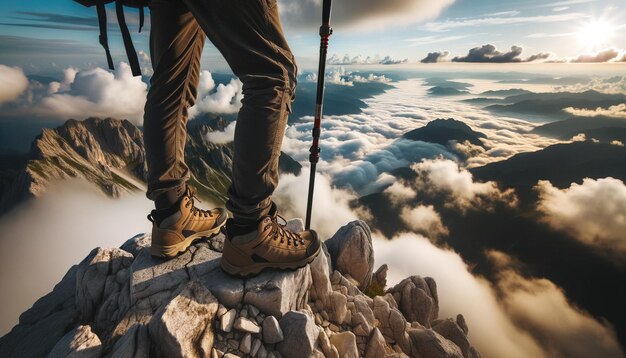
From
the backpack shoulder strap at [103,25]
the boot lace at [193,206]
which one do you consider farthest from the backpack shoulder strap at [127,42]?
the boot lace at [193,206]

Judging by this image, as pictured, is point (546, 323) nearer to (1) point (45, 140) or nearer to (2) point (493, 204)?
(2) point (493, 204)

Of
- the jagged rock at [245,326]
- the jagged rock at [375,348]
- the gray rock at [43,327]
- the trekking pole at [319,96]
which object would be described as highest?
the trekking pole at [319,96]

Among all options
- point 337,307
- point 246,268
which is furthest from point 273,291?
point 337,307

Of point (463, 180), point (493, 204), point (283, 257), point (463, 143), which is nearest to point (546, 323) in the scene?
point (493, 204)

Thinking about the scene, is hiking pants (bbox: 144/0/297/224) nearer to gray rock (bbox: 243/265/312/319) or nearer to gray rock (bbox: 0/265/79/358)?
gray rock (bbox: 243/265/312/319)

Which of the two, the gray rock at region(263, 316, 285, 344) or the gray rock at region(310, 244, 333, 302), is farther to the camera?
the gray rock at region(310, 244, 333, 302)

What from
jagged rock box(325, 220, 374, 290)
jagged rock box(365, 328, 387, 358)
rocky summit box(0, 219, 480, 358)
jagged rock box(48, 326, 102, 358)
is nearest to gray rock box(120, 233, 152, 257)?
rocky summit box(0, 219, 480, 358)

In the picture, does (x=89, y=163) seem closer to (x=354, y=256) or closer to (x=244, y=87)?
→ (x=354, y=256)

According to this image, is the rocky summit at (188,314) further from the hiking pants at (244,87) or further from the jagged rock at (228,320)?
the hiking pants at (244,87)
